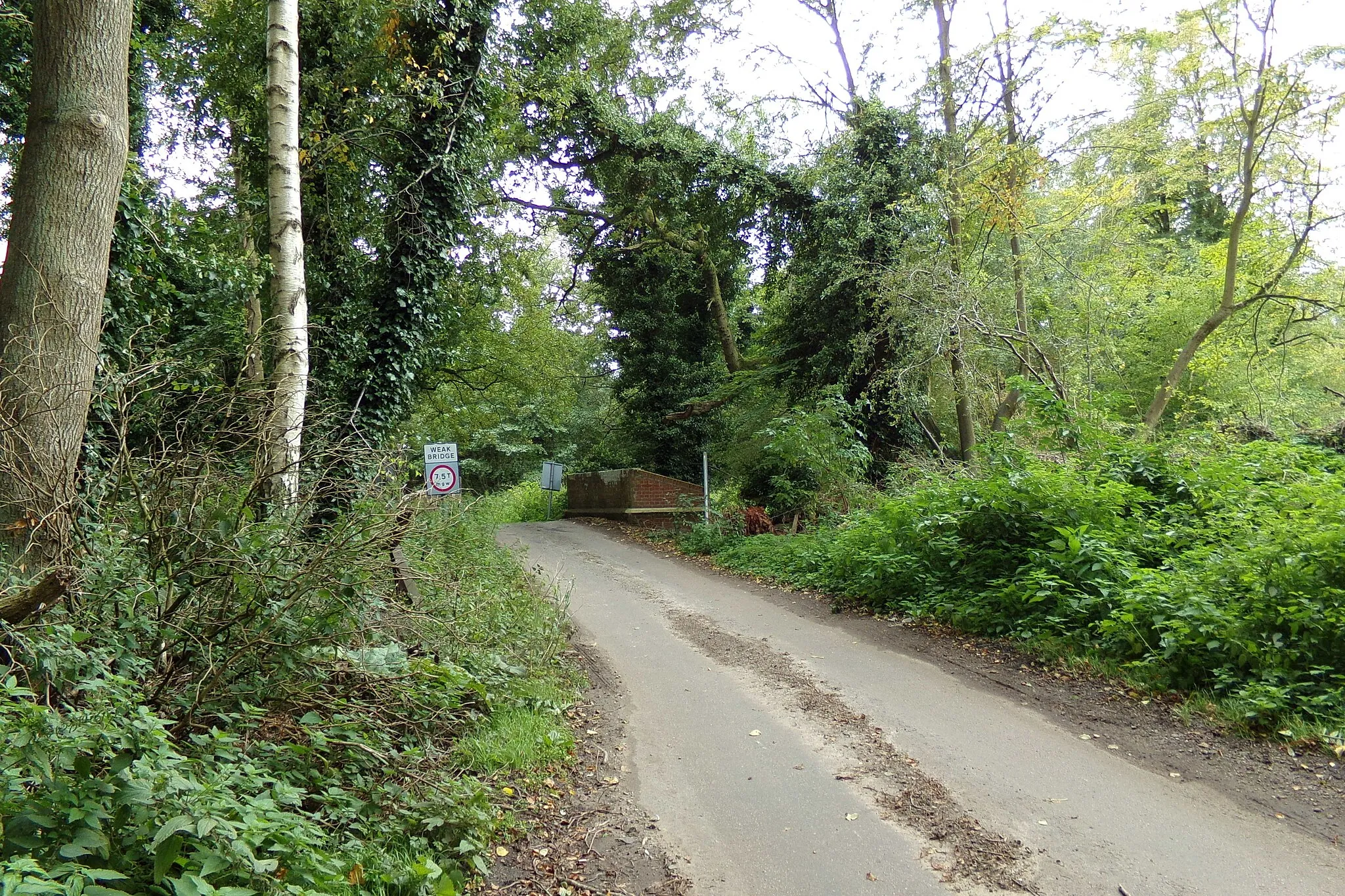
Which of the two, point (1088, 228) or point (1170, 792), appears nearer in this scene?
point (1170, 792)

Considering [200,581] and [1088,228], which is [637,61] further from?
[200,581]

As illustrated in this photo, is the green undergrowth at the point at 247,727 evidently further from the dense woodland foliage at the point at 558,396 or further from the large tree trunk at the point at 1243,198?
the large tree trunk at the point at 1243,198

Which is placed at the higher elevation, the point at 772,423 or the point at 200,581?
the point at 772,423

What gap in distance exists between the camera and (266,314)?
1230 centimetres

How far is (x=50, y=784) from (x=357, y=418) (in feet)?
25.9

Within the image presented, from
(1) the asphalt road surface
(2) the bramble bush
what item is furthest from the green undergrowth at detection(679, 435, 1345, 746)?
(1) the asphalt road surface

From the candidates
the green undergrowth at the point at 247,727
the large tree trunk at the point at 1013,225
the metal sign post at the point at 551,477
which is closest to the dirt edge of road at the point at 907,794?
the green undergrowth at the point at 247,727

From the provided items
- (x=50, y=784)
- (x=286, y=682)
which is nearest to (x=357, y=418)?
(x=286, y=682)

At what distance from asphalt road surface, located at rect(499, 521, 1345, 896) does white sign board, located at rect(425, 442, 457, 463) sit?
19.8 feet

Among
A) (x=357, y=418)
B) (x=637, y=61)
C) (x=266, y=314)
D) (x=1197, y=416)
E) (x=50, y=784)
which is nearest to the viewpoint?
(x=50, y=784)

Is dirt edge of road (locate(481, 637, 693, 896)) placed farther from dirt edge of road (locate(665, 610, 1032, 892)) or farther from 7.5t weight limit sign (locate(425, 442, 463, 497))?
7.5t weight limit sign (locate(425, 442, 463, 497))

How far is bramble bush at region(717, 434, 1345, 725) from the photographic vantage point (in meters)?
5.39

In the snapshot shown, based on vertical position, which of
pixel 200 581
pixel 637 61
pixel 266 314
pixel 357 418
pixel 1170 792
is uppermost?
pixel 637 61

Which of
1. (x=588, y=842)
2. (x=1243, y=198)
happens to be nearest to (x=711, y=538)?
(x=1243, y=198)
